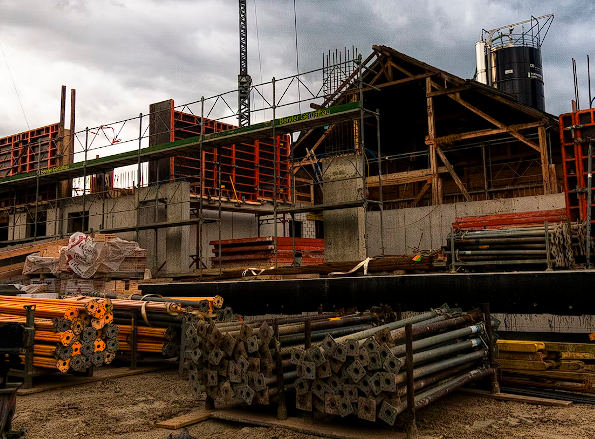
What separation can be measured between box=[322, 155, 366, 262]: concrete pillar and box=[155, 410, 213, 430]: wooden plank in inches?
433

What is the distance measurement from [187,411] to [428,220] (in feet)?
41.8

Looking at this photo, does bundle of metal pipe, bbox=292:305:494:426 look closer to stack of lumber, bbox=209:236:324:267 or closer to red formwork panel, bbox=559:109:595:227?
red formwork panel, bbox=559:109:595:227

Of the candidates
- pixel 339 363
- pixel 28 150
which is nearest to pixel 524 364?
pixel 339 363

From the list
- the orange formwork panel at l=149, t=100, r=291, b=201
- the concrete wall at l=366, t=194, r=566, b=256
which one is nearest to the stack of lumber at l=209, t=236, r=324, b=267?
the concrete wall at l=366, t=194, r=566, b=256

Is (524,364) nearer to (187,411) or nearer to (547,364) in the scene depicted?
(547,364)

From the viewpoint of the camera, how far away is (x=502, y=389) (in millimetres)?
8250

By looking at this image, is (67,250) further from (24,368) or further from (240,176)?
(240,176)

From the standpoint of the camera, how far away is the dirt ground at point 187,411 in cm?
617

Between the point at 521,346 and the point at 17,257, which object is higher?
the point at 17,257

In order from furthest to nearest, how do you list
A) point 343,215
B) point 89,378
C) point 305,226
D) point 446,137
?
point 305,226 → point 446,137 → point 343,215 → point 89,378

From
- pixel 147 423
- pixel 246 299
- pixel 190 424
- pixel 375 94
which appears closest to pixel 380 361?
pixel 190 424

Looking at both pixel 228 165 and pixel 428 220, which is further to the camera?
pixel 228 165

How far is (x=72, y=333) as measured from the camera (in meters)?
9.24

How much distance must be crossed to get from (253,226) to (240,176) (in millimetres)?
3161
